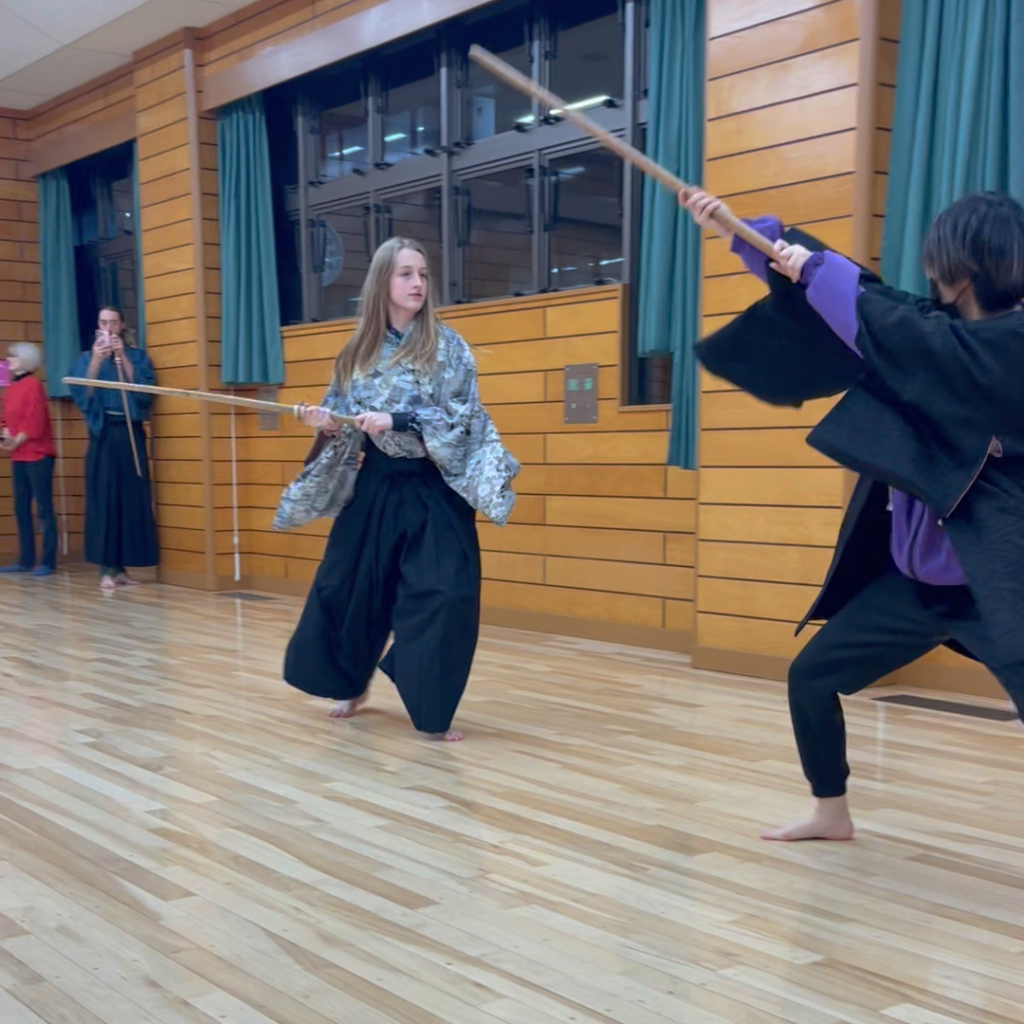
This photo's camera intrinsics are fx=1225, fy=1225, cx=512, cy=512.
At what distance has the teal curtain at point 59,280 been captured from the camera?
28.4 feet

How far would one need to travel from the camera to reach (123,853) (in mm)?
2430

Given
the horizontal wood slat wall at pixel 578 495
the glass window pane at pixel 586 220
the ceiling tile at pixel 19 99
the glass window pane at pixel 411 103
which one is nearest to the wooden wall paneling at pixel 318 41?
the glass window pane at pixel 411 103

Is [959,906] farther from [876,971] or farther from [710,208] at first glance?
[710,208]

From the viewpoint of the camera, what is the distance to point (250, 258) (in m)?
6.94

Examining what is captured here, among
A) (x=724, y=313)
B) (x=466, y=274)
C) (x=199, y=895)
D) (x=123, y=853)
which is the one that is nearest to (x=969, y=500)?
(x=199, y=895)

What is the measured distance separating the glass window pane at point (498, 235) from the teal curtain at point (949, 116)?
1950 millimetres

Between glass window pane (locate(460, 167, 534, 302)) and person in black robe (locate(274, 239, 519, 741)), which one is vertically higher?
glass window pane (locate(460, 167, 534, 302))

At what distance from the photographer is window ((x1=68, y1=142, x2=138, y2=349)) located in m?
8.46

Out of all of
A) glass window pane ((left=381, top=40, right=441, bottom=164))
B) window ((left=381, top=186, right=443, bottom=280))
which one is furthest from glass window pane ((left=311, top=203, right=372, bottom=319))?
glass window pane ((left=381, top=40, right=441, bottom=164))

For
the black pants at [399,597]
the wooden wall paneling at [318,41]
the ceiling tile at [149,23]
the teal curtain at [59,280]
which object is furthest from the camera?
the teal curtain at [59,280]

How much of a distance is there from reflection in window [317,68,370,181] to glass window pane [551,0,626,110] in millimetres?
1431

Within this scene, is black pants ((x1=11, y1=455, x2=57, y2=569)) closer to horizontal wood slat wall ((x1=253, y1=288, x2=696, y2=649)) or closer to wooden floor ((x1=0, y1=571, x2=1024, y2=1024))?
horizontal wood slat wall ((x1=253, y1=288, x2=696, y2=649))

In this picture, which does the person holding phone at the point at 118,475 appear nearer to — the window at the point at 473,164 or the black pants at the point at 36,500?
the black pants at the point at 36,500

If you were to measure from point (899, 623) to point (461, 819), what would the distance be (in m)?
1.04
